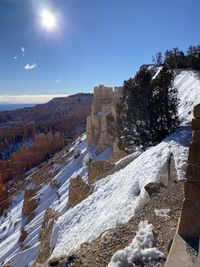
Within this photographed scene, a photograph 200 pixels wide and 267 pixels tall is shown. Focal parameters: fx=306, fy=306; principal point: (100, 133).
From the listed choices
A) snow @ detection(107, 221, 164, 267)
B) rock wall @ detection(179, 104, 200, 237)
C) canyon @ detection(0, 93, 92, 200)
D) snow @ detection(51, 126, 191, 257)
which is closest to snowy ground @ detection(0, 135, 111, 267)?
snow @ detection(51, 126, 191, 257)

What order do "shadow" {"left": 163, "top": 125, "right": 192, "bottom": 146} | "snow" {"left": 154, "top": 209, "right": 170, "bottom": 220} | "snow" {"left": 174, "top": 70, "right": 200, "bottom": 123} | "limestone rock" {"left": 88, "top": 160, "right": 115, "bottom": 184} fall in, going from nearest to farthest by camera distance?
1. "snow" {"left": 154, "top": 209, "right": 170, "bottom": 220}
2. "shadow" {"left": 163, "top": 125, "right": 192, "bottom": 146}
3. "limestone rock" {"left": 88, "top": 160, "right": 115, "bottom": 184}
4. "snow" {"left": 174, "top": 70, "right": 200, "bottom": 123}

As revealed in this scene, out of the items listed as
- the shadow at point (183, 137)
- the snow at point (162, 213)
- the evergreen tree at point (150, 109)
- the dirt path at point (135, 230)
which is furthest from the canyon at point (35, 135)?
the snow at point (162, 213)

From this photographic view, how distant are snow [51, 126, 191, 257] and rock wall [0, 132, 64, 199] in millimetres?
58634

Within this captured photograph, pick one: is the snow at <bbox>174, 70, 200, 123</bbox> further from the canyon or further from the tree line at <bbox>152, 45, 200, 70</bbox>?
the canyon

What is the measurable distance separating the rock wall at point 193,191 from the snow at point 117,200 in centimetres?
261

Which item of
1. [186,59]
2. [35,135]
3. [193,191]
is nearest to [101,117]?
[186,59]

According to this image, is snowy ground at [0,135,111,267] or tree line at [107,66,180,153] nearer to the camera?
tree line at [107,66,180,153]

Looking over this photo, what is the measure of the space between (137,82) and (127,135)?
9.67 ft

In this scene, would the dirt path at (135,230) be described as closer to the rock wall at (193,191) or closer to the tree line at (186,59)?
the rock wall at (193,191)

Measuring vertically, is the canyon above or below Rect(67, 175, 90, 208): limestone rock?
below

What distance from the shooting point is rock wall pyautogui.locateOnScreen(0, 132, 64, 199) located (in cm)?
7034

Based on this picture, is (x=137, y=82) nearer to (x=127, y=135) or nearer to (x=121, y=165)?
(x=127, y=135)

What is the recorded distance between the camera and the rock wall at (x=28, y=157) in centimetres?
7034

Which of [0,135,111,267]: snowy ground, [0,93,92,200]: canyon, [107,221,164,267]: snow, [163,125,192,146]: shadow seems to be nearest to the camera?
[107,221,164,267]: snow
